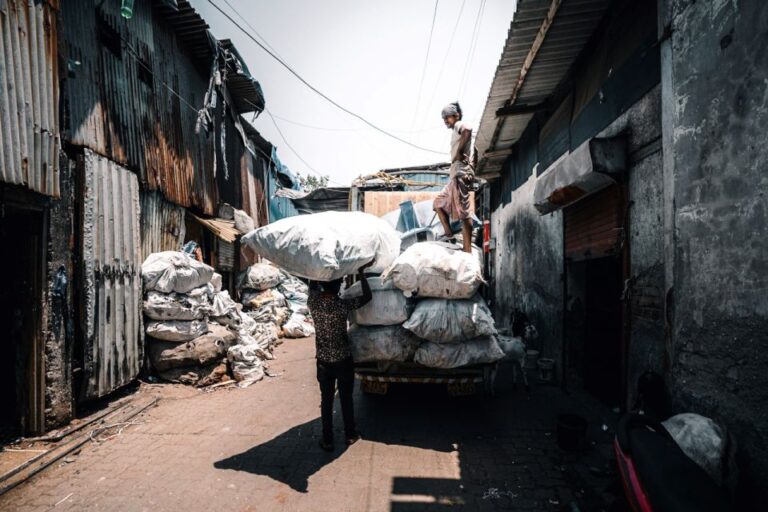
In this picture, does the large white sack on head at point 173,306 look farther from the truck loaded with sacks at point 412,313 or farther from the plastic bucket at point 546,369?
the plastic bucket at point 546,369

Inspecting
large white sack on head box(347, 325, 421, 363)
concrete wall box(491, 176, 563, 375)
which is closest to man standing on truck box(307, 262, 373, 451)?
large white sack on head box(347, 325, 421, 363)

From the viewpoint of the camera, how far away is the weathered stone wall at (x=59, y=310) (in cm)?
421

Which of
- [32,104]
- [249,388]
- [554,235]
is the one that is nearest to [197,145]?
[32,104]

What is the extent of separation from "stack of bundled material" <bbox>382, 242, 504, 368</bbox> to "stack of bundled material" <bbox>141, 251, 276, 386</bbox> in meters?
3.60

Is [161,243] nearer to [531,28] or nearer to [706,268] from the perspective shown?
[531,28]

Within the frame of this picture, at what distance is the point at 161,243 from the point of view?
22.5 ft

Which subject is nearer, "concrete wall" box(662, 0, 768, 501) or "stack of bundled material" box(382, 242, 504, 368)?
"concrete wall" box(662, 0, 768, 501)

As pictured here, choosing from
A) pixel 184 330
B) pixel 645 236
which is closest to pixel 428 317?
pixel 645 236

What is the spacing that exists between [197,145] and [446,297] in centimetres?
718

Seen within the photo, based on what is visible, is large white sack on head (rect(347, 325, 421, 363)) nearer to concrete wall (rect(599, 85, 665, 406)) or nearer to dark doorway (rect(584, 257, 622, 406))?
concrete wall (rect(599, 85, 665, 406))

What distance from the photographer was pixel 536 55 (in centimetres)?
504

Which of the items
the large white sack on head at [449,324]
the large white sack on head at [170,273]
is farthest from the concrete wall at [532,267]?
the large white sack on head at [170,273]

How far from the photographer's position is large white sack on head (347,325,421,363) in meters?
4.21

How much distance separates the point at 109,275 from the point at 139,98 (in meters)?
3.25
